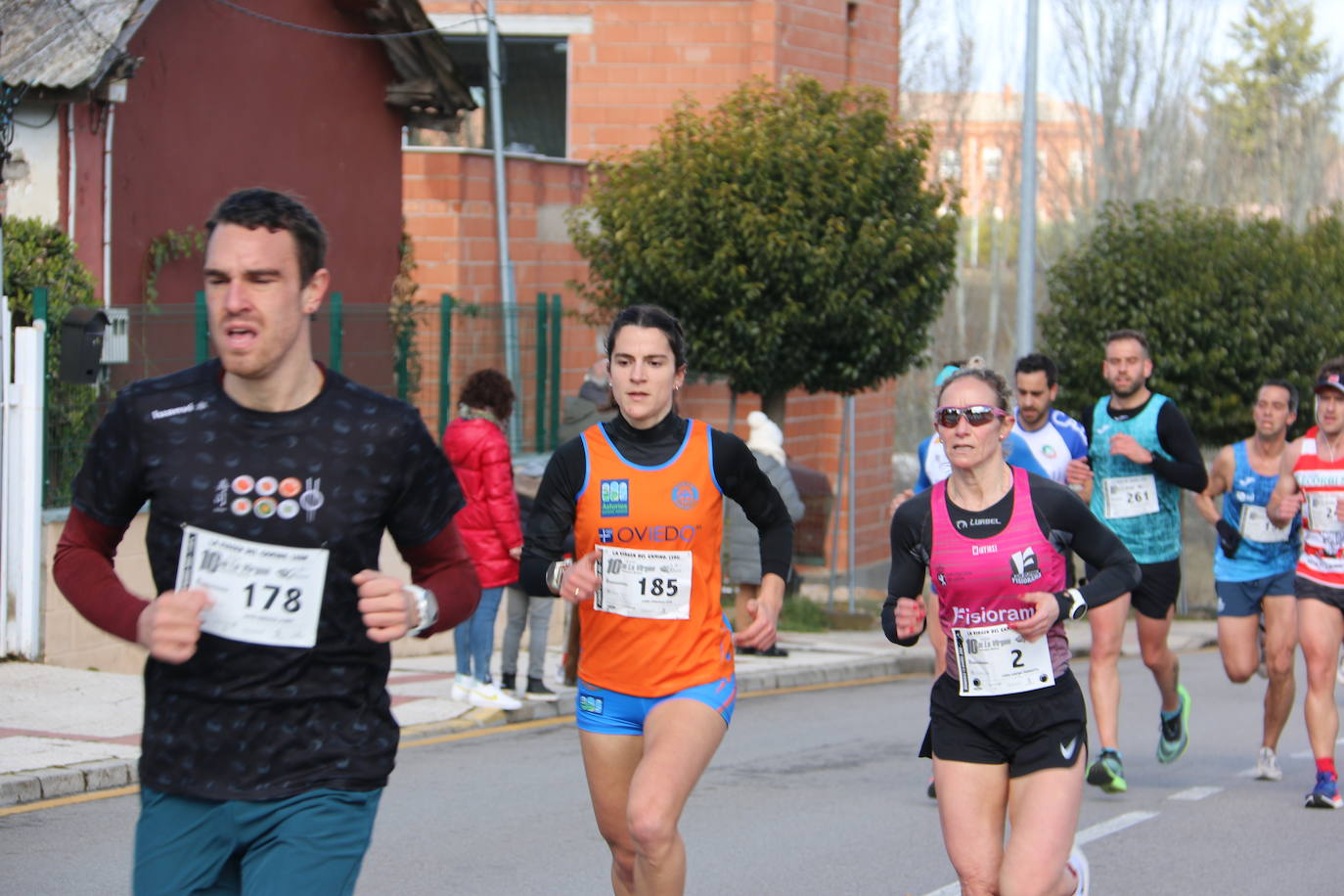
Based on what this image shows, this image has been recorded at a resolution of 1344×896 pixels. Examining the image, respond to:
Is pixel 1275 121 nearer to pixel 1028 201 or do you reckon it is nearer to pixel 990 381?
pixel 1028 201

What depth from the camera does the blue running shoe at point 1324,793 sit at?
29.2 feet

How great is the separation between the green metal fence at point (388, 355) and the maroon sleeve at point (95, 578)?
7.95m

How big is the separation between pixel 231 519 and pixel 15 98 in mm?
9634

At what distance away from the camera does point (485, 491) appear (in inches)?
447

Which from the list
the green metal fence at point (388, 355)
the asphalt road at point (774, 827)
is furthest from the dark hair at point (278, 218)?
the green metal fence at point (388, 355)

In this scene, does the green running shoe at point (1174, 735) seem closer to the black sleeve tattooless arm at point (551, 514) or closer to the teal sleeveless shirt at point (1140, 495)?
the teal sleeveless shirt at point (1140, 495)

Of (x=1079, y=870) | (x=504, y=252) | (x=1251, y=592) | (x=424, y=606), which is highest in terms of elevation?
(x=504, y=252)

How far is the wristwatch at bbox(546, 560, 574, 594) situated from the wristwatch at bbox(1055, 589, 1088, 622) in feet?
4.78

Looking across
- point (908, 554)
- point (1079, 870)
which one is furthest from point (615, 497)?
point (1079, 870)

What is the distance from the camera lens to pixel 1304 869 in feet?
25.1

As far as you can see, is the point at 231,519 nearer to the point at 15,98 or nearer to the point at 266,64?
the point at 15,98

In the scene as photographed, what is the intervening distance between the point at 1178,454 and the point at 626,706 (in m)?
4.70

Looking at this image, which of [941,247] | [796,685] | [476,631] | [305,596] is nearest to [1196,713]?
[796,685]

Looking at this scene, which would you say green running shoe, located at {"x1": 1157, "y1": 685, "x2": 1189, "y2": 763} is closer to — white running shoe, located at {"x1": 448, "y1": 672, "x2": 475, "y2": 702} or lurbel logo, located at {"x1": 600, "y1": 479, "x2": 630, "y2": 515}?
white running shoe, located at {"x1": 448, "y1": 672, "x2": 475, "y2": 702}
